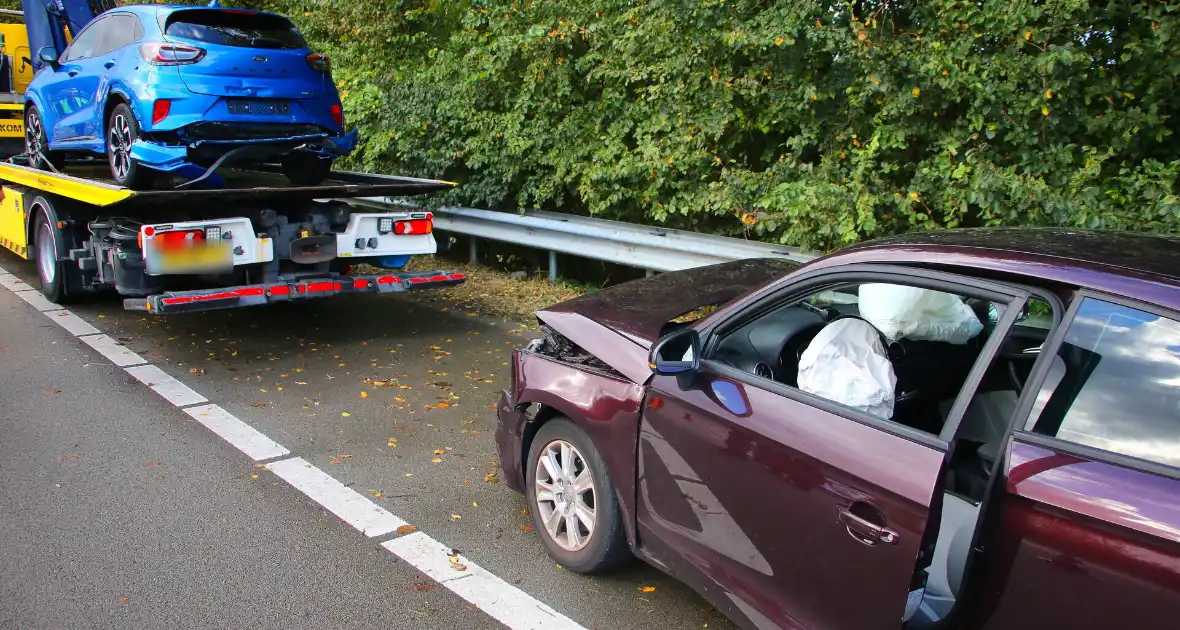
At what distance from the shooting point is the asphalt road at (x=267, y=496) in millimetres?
3510

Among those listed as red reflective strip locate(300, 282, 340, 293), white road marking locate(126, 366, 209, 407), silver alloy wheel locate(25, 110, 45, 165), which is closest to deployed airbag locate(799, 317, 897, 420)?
white road marking locate(126, 366, 209, 407)

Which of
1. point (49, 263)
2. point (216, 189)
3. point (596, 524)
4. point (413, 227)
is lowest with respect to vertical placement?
point (596, 524)

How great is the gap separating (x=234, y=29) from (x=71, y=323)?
9.49 ft

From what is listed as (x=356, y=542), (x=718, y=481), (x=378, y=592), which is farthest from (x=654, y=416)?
(x=356, y=542)

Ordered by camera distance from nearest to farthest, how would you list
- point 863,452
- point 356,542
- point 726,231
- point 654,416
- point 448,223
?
point 863,452
point 654,416
point 356,542
point 726,231
point 448,223

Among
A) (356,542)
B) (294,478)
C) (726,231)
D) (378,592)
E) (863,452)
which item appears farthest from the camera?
(726,231)

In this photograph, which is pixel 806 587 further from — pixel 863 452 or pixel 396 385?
pixel 396 385

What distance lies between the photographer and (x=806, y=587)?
106 inches

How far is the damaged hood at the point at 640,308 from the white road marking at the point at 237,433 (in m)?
1.93

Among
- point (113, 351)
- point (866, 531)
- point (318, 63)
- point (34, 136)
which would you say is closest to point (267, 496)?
point (866, 531)

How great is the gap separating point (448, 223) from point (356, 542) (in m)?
6.73

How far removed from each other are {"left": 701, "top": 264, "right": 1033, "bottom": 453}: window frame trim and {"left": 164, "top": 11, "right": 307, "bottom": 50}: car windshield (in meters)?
5.83

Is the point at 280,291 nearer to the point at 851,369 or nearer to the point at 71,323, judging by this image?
the point at 71,323

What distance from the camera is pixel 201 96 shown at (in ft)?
23.4
